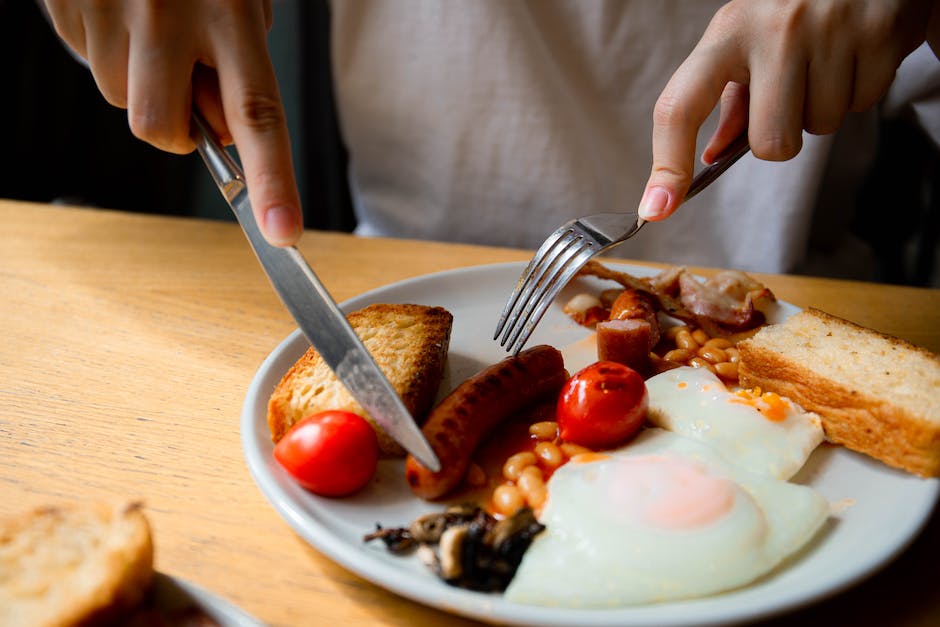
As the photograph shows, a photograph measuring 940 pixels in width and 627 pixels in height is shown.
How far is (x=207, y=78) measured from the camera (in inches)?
58.8

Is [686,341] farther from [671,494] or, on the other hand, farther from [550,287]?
[671,494]

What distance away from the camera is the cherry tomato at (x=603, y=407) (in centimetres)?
143

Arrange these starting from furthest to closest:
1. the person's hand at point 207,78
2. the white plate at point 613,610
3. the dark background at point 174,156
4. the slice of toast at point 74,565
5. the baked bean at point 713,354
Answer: the dark background at point 174,156, the baked bean at point 713,354, the person's hand at point 207,78, the white plate at point 613,610, the slice of toast at point 74,565

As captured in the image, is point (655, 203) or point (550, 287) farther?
point (550, 287)

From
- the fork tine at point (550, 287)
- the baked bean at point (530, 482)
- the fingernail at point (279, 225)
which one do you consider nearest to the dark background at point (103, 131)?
the fork tine at point (550, 287)

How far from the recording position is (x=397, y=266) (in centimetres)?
240

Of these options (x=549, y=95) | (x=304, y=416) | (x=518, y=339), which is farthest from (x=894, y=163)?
(x=304, y=416)

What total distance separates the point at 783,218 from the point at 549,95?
3.16 feet

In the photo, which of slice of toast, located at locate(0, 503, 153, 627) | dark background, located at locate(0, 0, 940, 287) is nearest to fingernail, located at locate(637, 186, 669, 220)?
slice of toast, located at locate(0, 503, 153, 627)

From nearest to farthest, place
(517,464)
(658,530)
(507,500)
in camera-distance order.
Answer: (658,530) < (507,500) < (517,464)

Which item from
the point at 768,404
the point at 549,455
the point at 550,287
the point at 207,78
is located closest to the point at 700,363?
the point at 768,404

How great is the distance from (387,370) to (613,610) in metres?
0.73

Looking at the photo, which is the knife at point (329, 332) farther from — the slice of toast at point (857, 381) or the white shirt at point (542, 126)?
the white shirt at point (542, 126)

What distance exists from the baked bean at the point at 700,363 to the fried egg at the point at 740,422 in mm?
147
